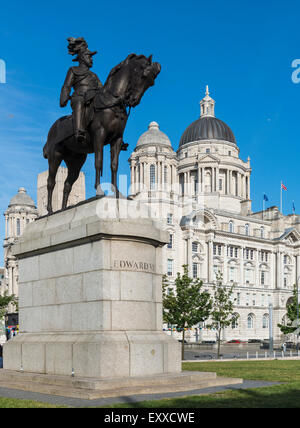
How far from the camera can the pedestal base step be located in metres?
11.7

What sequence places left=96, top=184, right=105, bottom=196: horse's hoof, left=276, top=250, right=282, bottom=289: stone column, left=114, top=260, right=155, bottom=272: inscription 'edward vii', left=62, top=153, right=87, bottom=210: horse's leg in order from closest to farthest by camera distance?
left=114, top=260, right=155, bottom=272: inscription 'edward vii'
left=96, top=184, right=105, bottom=196: horse's hoof
left=62, top=153, right=87, bottom=210: horse's leg
left=276, top=250, right=282, bottom=289: stone column

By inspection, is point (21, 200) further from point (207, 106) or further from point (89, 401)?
point (89, 401)

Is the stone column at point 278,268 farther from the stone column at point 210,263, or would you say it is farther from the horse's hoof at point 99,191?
the horse's hoof at point 99,191

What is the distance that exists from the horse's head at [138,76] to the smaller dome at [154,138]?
84.0 m

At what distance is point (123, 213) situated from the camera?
47.0 feet

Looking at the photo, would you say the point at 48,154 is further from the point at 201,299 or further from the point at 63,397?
the point at 201,299

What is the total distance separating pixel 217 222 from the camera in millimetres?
100688

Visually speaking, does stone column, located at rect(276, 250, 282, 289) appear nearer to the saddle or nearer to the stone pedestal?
the saddle

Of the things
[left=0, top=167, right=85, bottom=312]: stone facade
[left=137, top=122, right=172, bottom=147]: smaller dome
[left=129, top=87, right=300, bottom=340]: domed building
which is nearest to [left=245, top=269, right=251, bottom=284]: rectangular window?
[left=129, top=87, right=300, bottom=340]: domed building

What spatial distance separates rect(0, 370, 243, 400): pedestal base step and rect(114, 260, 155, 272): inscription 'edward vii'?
2.60 metres
